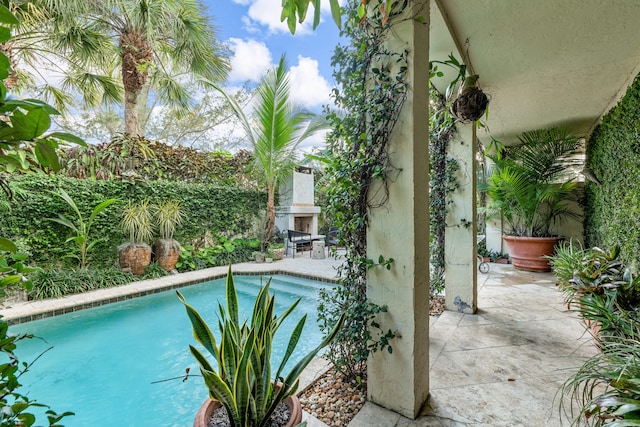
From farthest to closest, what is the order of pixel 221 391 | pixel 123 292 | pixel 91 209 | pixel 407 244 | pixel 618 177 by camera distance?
pixel 91 209
pixel 123 292
pixel 618 177
pixel 407 244
pixel 221 391

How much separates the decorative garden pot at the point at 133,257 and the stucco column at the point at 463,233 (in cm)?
518

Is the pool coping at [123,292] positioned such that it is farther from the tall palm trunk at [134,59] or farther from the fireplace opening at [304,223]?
the tall palm trunk at [134,59]

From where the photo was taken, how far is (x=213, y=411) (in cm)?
129

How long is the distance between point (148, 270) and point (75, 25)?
15.0ft

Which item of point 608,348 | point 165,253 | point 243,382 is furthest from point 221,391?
point 165,253

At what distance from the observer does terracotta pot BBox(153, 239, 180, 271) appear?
5.55 meters

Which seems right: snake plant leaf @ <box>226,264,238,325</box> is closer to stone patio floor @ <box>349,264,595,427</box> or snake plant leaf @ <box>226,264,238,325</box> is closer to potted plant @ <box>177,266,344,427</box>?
potted plant @ <box>177,266,344,427</box>

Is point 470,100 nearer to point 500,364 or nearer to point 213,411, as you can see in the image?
point 500,364

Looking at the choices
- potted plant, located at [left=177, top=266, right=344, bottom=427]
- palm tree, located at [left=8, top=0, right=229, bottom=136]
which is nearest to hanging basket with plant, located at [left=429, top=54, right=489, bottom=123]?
potted plant, located at [left=177, top=266, right=344, bottom=427]

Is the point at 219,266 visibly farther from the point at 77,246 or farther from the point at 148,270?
the point at 77,246

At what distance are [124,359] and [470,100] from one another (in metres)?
Answer: 4.20

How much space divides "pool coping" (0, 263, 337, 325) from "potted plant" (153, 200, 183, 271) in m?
0.36

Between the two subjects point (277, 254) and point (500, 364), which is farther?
point (277, 254)

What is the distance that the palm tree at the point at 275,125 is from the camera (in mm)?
6289
